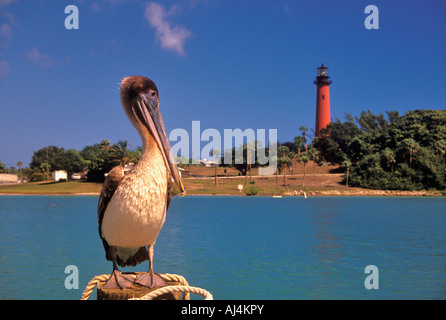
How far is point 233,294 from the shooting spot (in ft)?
49.9

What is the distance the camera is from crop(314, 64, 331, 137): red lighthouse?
99.2m

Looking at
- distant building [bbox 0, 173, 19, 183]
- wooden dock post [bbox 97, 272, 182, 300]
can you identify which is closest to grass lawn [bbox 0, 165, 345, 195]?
distant building [bbox 0, 173, 19, 183]

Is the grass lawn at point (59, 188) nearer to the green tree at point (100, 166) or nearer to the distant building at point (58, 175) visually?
the green tree at point (100, 166)

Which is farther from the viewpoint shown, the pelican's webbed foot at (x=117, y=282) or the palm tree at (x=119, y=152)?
the palm tree at (x=119, y=152)

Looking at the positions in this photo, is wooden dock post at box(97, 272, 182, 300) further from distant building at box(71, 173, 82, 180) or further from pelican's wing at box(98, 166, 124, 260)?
distant building at box(71, 173, 82, 180)

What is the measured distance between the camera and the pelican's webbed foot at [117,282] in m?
3.66

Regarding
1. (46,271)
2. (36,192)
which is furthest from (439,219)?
(36,192)

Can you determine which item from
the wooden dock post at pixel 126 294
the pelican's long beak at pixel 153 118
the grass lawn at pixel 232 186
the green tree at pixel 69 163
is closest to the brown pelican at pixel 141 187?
the pelican's long beak at pixel 153 118

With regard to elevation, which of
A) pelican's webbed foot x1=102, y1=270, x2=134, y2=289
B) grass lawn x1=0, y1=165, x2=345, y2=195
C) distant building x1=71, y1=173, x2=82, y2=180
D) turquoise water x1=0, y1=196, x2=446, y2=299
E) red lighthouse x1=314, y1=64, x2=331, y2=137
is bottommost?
turquoise water x1=0, y1=196, x2=446, y2=299

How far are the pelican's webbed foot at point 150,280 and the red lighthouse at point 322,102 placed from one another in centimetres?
9771

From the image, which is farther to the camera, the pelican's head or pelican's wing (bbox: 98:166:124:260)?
pelican's wing (bbox: 98:166:124:260)

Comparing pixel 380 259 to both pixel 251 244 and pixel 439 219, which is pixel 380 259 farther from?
pixel 439 219

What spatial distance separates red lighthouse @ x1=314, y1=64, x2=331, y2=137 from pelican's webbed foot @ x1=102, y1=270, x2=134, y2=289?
97783 mm
